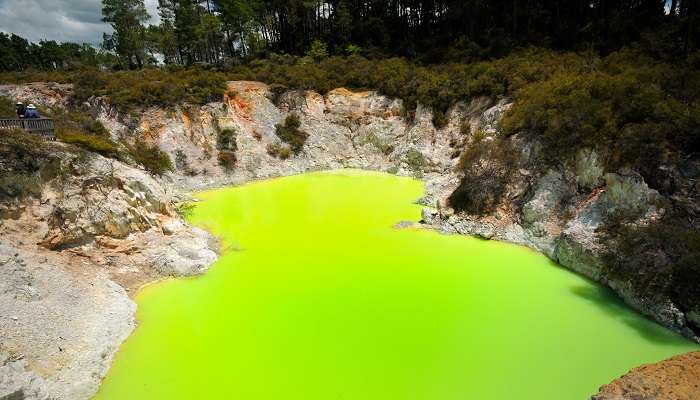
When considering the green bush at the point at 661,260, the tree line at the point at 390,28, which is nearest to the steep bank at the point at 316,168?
the green bush at the point at 661,260

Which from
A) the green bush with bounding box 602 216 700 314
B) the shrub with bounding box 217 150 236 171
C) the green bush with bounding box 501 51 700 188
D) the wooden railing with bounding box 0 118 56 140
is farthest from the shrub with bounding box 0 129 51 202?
the green bush with bounding box 501 51 700 188

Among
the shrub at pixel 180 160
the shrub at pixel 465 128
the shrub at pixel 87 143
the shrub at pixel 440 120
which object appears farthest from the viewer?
the shrub at pixel 440 120

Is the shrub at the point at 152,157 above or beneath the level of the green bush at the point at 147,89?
beneath

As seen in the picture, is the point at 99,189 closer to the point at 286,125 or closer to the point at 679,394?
the point at 679,394

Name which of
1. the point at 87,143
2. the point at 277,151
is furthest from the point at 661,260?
the point at 277,151

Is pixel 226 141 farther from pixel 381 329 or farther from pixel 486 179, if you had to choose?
pixel 381 329

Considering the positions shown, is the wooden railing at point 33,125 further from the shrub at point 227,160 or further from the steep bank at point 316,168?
the shrub at point 227,160

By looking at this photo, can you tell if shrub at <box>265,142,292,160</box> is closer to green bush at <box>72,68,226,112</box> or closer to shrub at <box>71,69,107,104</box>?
green bush at <box>72,68,226,112</box>
